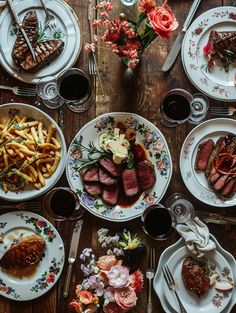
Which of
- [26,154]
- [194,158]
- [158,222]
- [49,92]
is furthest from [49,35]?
[158,222]

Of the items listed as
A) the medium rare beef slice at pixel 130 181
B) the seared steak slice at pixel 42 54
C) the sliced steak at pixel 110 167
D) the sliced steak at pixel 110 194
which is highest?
the seared steak slice at pixel 42 54

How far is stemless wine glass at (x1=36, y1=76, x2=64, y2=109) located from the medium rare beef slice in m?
0.45

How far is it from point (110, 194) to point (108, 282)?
0.39 meters

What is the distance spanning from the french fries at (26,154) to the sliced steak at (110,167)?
0.20m

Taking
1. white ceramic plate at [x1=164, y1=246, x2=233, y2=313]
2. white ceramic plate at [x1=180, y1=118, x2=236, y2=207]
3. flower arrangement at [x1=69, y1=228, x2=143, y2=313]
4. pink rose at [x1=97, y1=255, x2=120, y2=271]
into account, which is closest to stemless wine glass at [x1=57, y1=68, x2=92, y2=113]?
white ceramic plate at [x1=180, y1=118, x2=236, y2=207]

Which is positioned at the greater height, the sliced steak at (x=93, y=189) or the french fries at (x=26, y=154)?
the french fries at (x=26, y=154)

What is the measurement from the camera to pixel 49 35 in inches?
89.3

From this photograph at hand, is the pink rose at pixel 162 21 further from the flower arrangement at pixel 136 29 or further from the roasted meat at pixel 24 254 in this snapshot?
the roasted meat at pixel 24 254

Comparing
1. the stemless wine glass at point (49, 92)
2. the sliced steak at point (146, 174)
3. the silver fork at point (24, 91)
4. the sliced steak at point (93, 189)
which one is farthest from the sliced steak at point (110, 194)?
the silver fork at point (24, 91)

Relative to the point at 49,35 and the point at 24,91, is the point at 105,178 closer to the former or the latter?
the point at 24,91

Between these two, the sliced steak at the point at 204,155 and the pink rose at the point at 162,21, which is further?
the sliced steak at the point at 204,155

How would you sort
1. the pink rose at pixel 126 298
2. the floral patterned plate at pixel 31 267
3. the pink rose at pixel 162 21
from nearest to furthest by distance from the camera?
the pink rose at pixel 162 21 < the pink rose at pixel 126 298 < the floral patterned plate at pixel 31 267

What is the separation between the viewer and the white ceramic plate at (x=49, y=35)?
7.33 ft

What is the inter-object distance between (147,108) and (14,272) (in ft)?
3.21
